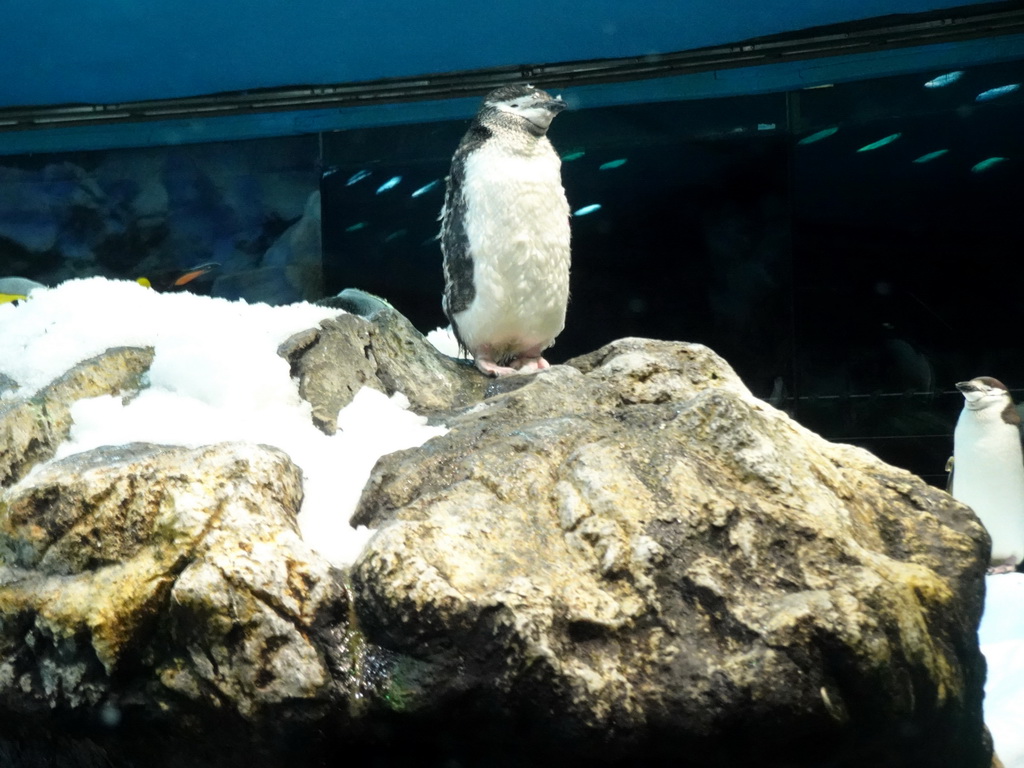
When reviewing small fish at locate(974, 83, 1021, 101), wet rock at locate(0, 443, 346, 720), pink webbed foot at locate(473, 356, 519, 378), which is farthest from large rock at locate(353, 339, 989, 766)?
small fish at locate(974, 83, 1021, 101)

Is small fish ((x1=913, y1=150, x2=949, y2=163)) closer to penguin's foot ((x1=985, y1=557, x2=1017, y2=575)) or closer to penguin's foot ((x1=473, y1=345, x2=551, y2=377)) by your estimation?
penguin's foot ((x1=985, y1=557, x2=1017, y2=575))

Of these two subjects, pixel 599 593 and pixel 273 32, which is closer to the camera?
pixel 599 593

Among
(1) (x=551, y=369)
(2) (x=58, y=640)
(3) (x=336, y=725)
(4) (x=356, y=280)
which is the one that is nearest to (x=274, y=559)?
(3) (x=336, y=725)

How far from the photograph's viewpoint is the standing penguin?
2928mm

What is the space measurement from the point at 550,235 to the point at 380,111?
1.68 meters

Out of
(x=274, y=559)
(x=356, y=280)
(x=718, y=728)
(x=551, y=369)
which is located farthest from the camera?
(x=356, y=280)

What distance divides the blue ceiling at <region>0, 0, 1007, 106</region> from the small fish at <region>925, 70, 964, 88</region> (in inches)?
11.2

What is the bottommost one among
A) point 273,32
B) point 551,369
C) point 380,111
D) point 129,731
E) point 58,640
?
point 129,731

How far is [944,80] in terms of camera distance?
156 inches

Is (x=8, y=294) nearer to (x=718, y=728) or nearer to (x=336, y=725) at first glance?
(x=336, y=725)

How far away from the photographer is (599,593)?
1500 millimetres

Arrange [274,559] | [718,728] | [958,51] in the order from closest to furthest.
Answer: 1. [718,728]
2. [274,559]
3. [958,51]

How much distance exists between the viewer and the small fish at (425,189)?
13.9 ft

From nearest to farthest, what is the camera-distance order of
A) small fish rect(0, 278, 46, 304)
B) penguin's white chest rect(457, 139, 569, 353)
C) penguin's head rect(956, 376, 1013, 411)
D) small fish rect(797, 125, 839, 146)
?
penguin's white chest rect(457, 139, 569, 353)
penguin's head rect(956, 376, 1013, 411)
small fish rect(797, 125, 839, 146)
small fish rect(0, 278, 46, 304)
